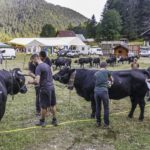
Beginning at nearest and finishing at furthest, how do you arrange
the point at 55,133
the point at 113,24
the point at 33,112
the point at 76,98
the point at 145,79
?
the point at 55,133 → the point at 145,79 → the point at 33,112 → the point at 76,98 → the point at 113,24

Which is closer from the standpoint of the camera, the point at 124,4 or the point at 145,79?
the point at 145,79

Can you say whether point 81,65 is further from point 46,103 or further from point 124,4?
point 124,4

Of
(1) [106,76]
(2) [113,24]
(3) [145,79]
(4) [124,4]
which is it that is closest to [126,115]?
(3) [145,79]

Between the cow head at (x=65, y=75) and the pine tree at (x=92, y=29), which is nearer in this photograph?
the cow head at (x=65, y=75)

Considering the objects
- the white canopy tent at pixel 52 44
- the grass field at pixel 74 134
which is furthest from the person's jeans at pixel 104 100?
the white canopy tent at pixel 52 44

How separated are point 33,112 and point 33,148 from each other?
4.21 meters

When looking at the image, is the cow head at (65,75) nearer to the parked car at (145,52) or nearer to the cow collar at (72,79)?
the cow collar at (72,79)

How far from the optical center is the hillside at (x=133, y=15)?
4373 inches

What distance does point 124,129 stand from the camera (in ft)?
35.6

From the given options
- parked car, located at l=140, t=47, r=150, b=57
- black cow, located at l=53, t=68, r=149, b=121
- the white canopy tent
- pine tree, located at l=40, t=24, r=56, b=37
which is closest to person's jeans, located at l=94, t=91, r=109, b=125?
black cow, located at l=53, t=68, r=149, b=121

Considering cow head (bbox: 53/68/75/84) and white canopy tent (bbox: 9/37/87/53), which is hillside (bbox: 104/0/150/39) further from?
cow head (bbox: 53/68/75/84)

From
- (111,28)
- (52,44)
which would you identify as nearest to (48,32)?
(111,28)

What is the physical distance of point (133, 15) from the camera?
375 feet

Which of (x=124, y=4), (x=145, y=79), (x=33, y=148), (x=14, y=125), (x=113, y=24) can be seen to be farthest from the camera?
(x=124, y=4)
